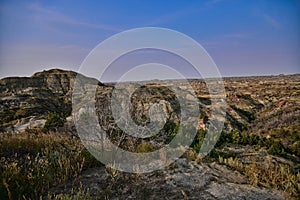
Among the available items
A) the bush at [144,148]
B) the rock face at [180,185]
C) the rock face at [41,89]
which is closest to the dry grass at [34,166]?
the rock face at [180,185]

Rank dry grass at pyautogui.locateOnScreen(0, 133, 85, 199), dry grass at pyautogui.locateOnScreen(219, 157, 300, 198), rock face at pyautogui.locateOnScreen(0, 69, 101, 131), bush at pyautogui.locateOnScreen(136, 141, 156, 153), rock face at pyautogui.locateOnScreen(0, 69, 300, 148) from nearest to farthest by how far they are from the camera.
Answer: dry grass at pyautogui.locateOnScreen(0, 133, 85, 199) → dry grass at pyautogui.locateOnScreen(219, 157, 300, 198) → bush at pyautogui.locateOnScreen(136, 141, 156, 153) → rock face at pyautogui.locateOnScreen(0, 69, 300, 148) → rock face at pyautogui.locateOnScreen(0, 69, 101, 131)

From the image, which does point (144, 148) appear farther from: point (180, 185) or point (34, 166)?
point (34, 166)

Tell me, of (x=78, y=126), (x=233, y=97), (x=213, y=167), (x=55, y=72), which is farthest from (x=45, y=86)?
(x=213, y=167)

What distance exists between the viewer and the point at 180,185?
4.81 m

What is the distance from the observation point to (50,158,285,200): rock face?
4441mm

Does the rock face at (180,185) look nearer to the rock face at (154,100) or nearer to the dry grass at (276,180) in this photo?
the dry grass at (276,180)

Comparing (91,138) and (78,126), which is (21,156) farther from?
(78,126)

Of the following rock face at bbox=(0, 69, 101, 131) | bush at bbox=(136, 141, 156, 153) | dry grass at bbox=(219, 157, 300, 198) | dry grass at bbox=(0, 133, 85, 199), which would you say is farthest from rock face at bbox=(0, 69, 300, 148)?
dry grass at bbox=(219, 157, 300, 198)

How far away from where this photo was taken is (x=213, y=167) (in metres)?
5.77

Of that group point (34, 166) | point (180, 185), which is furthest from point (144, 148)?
point (34, 166)

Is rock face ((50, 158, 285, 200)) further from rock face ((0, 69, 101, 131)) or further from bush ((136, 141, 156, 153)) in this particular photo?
A: rock face ((0, 69, 101, 131))

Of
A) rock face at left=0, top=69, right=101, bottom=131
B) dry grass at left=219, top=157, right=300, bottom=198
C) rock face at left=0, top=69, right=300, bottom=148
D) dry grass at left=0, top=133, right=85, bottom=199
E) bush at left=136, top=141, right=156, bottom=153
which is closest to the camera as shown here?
dry grass at left=0, top=133, right=85, bottom=199

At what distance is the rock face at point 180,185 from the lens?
444 centimetres

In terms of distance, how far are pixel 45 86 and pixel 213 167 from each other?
36.7 meters
